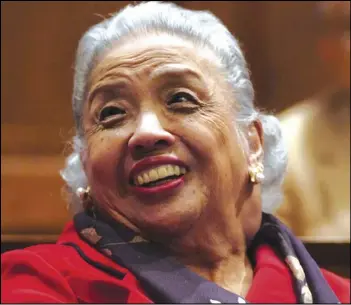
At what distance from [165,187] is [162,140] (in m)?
0.06

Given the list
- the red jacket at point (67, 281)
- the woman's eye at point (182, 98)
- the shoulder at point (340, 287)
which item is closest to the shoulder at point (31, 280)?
the red jacket at point (67, 281)

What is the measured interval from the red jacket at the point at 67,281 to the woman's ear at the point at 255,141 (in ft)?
A: 0.67

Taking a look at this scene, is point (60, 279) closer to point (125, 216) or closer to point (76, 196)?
point (125, 216)

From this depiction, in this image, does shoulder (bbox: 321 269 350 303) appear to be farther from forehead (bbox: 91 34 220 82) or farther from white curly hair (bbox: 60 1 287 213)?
forehead (bbox: 91 34 220 82)

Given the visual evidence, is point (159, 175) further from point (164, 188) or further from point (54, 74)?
point (54, 74)

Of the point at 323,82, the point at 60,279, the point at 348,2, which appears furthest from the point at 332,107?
the point at 60,279

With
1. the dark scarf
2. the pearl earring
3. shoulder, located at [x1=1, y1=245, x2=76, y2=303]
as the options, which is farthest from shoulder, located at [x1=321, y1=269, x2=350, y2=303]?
shoulder, located at [x1=1, y1=245, x2=76, y2=303]


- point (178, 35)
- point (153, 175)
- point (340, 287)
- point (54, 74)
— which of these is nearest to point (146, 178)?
point (153, 175)

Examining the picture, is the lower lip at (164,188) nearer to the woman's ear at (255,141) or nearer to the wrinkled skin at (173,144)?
the wrinkled skin at (173,144)

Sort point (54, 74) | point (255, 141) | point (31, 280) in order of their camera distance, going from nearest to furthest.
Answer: point (31, 280) < point (255, 141) < point (54, 74)

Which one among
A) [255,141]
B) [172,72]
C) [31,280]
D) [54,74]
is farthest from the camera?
[54,74]

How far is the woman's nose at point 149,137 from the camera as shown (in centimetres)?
73

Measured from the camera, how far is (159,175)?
0.73 m

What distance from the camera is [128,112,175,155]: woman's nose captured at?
28.6 inches
